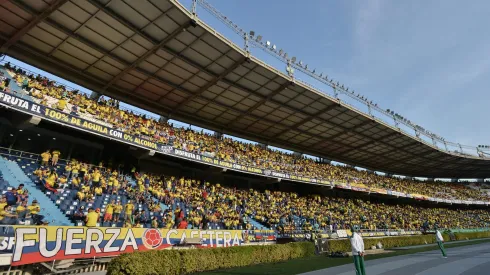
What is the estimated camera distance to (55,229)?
1031 cm

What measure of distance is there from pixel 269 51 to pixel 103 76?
46.3ft

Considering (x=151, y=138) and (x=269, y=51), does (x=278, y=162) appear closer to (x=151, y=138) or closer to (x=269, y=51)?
(x=269, y=51)

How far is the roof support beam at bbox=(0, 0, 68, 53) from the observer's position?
16625 millimetres

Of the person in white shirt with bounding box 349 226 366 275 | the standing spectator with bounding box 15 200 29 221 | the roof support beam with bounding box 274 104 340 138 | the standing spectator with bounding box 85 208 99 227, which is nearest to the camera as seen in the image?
the person in white shirt with bounding box 349 226 366 275

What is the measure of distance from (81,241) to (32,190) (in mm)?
5583

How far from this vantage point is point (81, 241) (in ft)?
36.2

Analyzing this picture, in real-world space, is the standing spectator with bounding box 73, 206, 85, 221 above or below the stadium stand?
below

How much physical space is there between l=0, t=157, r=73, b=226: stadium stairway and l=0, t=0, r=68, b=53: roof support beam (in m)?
8.08

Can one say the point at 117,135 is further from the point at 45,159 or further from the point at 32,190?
the point at 32,190

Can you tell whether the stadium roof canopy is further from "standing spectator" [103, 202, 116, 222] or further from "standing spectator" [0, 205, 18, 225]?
"standing spectator" [0, 205, 18, 225]

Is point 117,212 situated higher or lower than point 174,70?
lower

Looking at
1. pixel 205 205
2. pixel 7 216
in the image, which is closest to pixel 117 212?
pixel 7 216

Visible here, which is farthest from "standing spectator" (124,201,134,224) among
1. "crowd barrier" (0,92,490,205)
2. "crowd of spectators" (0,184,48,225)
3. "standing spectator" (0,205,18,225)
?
"standing spectator" (0,205,18,225)

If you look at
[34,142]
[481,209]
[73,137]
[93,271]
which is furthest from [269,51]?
[481,209]
